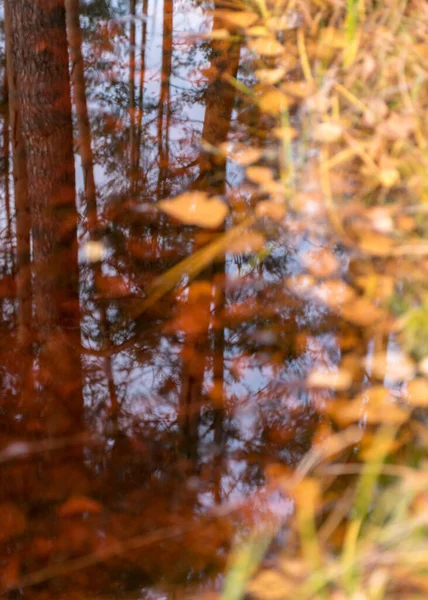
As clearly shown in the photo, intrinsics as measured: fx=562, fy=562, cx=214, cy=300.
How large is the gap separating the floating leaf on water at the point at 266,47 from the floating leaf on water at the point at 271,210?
0.90 meters

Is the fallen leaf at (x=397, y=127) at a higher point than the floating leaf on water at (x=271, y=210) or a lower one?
higher

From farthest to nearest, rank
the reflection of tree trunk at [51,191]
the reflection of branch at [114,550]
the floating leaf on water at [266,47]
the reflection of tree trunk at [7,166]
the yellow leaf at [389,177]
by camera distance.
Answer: the floating leaf on water at [266,47] → the reflection of tree trunk at [7,166] → the yellow leaf at [389,177] → the reflection of tree trunk at [51,191] → the reflection of branch at [114,550]

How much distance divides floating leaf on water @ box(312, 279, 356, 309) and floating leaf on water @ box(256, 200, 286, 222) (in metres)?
0.25

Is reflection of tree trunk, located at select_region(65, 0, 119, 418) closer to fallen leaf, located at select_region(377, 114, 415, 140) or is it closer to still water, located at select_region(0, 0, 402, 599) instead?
still water, located at select_region(0, 0, 402, 599)

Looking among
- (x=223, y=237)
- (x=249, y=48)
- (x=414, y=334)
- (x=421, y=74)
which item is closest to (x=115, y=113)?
(x=249, y=48)

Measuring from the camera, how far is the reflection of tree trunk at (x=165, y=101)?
1719 mm

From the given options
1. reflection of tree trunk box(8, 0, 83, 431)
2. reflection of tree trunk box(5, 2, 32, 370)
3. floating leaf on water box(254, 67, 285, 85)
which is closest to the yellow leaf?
floating leaf on water box(254, 67, 285, 85)

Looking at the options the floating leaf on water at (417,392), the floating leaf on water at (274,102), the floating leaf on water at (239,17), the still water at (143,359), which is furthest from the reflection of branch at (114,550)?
the floating leaf on water at (239,17)

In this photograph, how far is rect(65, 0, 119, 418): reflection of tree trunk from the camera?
1227 millimetres

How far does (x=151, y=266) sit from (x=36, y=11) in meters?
1.35

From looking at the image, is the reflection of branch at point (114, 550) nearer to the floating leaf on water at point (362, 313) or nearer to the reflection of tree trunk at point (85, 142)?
the reflection of tree trunk at point (85, 142)

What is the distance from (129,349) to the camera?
4.09ft

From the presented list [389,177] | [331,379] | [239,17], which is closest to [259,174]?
[389,177]

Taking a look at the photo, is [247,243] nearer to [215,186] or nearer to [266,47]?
[215,186]
